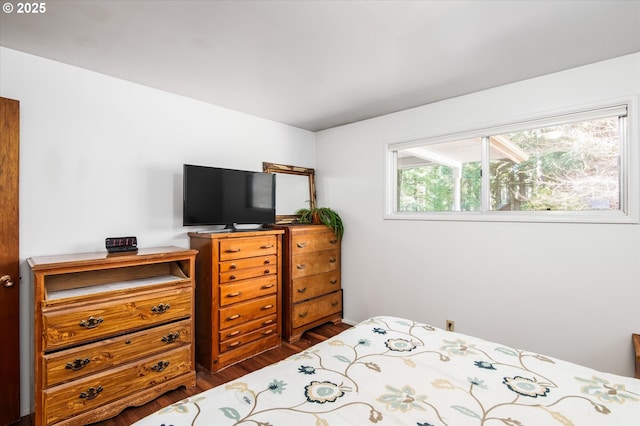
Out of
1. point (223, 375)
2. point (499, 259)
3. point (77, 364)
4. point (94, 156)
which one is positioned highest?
point (94, 156)

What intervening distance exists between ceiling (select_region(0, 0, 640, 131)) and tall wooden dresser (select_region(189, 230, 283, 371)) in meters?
1.36

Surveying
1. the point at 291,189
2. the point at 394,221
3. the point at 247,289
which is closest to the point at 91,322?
the point at 247,289

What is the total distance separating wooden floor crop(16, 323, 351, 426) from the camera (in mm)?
2059

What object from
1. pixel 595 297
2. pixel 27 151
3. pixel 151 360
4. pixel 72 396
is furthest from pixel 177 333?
pixel 595 297

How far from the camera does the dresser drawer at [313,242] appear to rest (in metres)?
3.26

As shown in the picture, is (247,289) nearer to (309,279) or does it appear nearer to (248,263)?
(248,263)

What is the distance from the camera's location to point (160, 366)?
87.7 inches

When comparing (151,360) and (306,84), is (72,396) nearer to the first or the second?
(151,360)

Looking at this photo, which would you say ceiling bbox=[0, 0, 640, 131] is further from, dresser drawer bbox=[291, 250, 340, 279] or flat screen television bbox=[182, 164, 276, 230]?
dresser drawer bbox=[291, 250, 340, 279]

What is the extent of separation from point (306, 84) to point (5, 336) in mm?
2747

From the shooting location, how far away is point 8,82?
2.04 meters

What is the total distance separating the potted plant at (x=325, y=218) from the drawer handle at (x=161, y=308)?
1.85 metres

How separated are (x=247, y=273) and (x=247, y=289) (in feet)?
0.49

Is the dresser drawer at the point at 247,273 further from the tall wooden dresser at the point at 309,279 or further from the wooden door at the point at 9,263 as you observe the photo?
the wooden door at the point at 9,263
